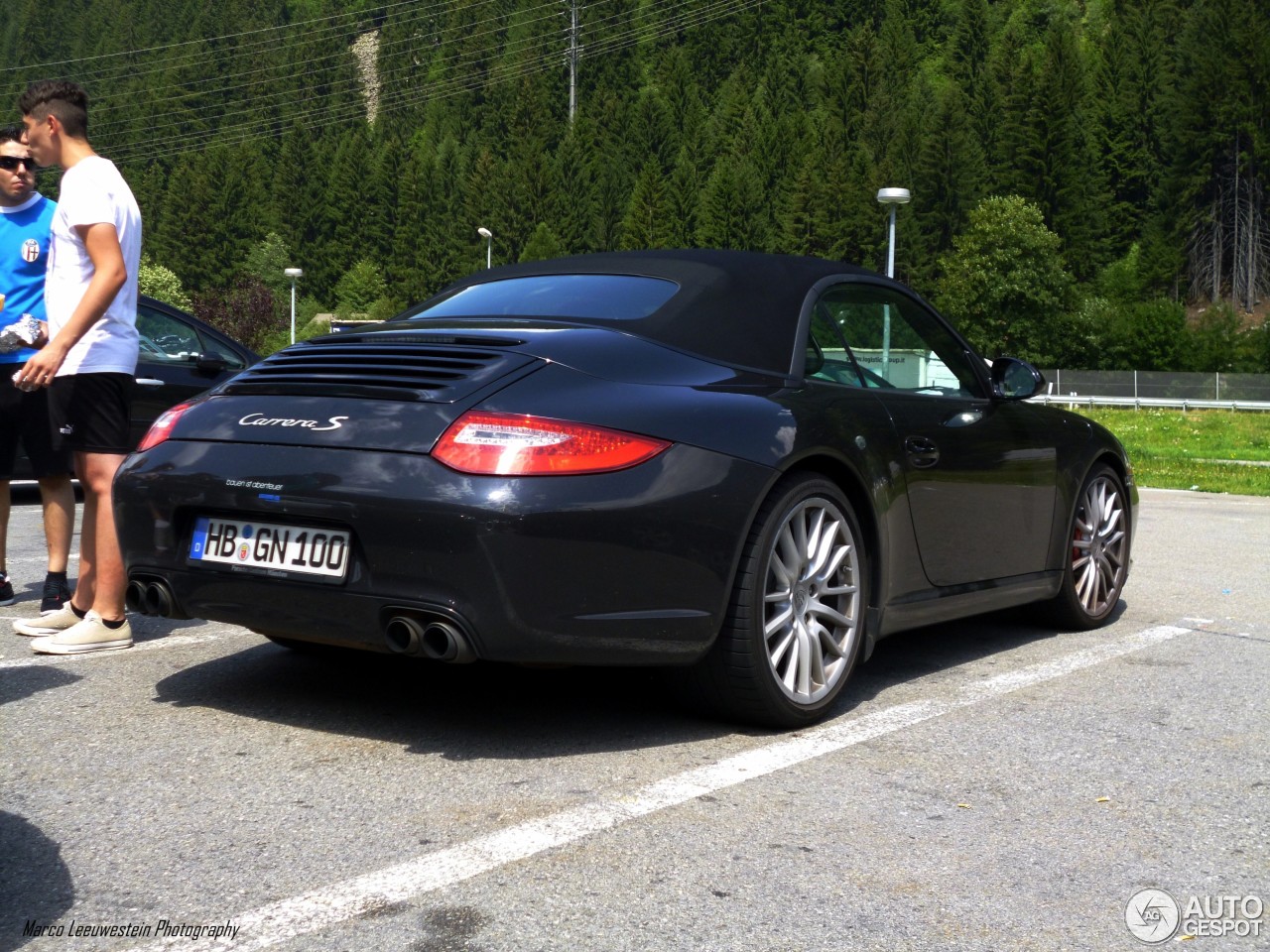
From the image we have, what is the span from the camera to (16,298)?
18.3ft

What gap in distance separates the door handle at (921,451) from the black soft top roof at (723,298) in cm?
54

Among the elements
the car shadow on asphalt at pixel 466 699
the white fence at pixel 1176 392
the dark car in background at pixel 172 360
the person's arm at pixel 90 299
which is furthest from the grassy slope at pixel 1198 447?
the person's arm at pixel 90 299

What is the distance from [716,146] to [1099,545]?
111m

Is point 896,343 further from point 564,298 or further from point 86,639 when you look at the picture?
point 86,639

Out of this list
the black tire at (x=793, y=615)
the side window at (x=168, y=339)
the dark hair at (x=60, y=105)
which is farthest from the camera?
the side window at (x=168, y=339)

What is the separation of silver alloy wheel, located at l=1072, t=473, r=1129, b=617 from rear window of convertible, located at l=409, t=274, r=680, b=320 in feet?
7.31

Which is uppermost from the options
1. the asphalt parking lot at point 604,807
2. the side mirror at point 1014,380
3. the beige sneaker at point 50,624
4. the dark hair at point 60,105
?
the dark hair at point 60,105

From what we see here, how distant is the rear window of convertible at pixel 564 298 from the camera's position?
14.3 ft

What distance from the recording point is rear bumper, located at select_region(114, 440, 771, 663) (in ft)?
11.4

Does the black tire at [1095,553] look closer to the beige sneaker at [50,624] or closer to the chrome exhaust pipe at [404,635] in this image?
the chrome exhaust pipe at [404,635]

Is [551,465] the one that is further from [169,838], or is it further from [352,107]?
[352,107]

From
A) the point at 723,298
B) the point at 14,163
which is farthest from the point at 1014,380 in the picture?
the point at 14,163

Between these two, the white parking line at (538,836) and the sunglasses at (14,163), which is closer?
the white parking line at (538,836)

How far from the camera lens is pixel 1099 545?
19.6 ft
